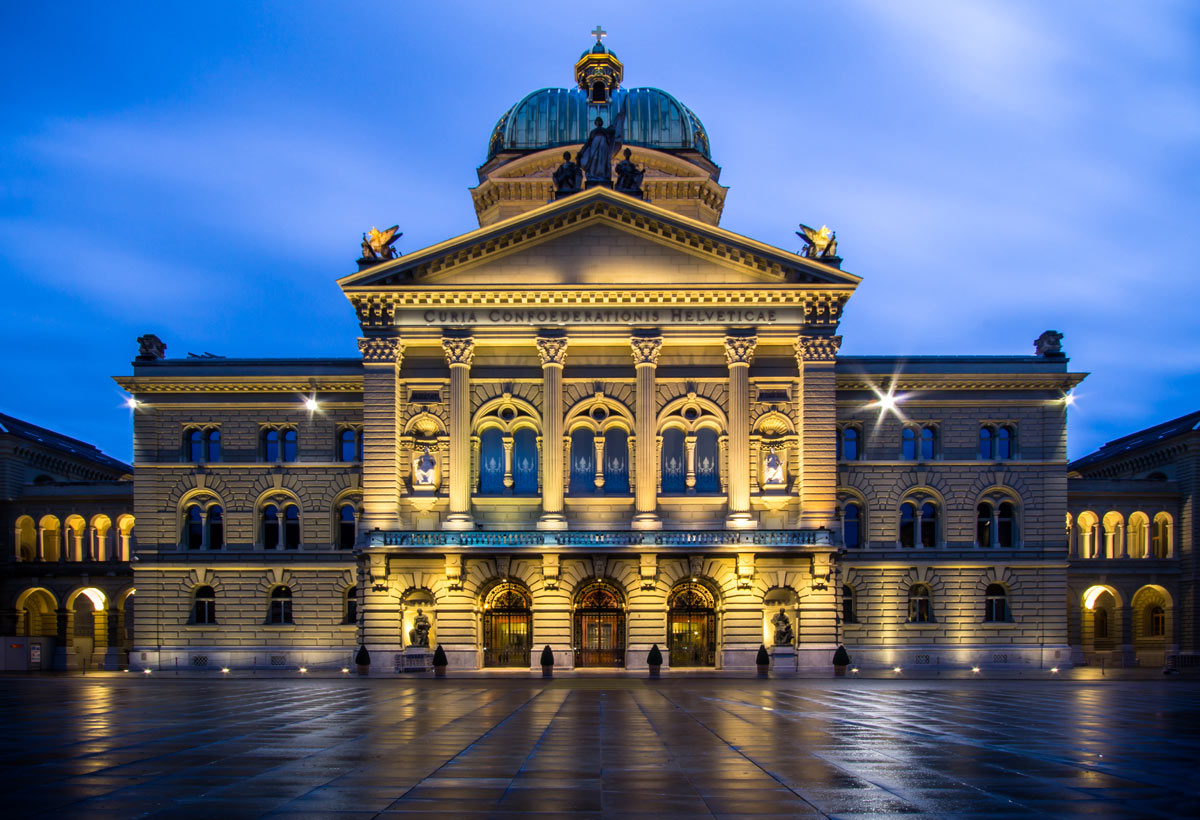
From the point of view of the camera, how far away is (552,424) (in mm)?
57219

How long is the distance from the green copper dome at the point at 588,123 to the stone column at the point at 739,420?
23.9 metres

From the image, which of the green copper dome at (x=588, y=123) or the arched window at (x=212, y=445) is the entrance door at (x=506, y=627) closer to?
the arched window at (x=212, y=445)

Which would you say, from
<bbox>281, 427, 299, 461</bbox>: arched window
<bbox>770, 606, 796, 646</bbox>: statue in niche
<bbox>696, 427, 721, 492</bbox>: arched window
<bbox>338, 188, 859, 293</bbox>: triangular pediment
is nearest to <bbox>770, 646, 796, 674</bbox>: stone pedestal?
<bbox>770, 606, 796, 646</bbox>: statue in niche

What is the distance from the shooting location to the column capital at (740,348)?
5725 centimetres

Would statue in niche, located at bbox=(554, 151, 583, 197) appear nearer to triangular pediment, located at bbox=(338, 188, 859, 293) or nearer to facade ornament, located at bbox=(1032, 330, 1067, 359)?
triangular pediment, located at bbox=(338, 188, 859, 293)

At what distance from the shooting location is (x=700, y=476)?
5856cm

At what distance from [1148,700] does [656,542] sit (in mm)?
24572

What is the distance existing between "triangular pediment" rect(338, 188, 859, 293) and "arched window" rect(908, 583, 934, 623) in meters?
17.6

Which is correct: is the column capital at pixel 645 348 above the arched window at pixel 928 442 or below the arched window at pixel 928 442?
above

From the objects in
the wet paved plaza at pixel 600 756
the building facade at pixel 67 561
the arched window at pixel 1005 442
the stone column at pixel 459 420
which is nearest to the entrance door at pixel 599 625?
the stone column at pixel 459 420

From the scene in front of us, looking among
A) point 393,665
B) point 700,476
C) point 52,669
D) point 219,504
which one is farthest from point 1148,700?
point 52,669

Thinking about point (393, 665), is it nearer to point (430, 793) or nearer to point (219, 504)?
point (219, 504)

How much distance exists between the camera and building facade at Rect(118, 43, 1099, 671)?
55.5 meters

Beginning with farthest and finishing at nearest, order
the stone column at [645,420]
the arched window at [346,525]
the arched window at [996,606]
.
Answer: the arched window at [346,525]
the arched window at [996,606]
the stone column at [645,420]
